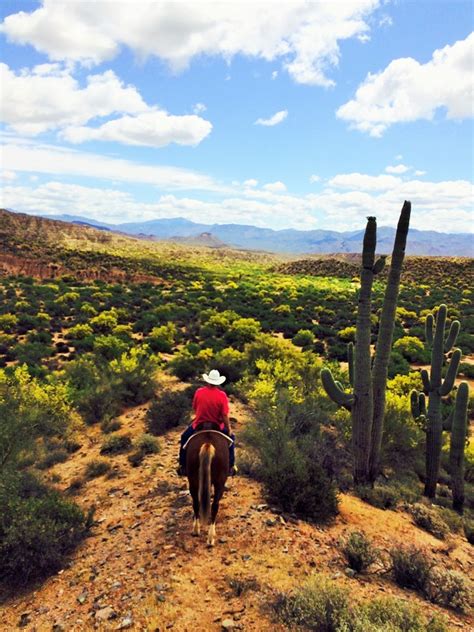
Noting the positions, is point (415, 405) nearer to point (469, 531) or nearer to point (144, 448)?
point (469, 531)

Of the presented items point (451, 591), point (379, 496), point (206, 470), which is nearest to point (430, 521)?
point (379, 496)

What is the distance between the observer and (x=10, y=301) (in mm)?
29922

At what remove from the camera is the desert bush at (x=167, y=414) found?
11.0m

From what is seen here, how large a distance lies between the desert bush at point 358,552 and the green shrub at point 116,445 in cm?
603

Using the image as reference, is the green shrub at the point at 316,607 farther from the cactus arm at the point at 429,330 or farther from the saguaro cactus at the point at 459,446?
the cactus arm at the point at 429,330

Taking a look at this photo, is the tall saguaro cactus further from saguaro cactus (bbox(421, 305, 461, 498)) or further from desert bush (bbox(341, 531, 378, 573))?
desert bush (bbox(341, 531, 378, 573))

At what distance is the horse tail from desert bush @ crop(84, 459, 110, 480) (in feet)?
12.4

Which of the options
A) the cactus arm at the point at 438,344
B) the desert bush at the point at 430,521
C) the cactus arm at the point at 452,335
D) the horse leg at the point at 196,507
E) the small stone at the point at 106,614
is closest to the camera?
the small stone at the point at 106,614

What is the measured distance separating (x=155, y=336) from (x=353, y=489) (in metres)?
15.2

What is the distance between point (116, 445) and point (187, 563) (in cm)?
505

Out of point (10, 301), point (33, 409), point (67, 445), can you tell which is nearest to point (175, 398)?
point (67, 445)

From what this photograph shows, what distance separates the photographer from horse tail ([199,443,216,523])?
6.11 metres

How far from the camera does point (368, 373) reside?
362 inches

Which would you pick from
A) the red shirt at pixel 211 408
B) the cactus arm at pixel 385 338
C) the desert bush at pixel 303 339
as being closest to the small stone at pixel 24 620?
the red shirt at pixel 211 408
